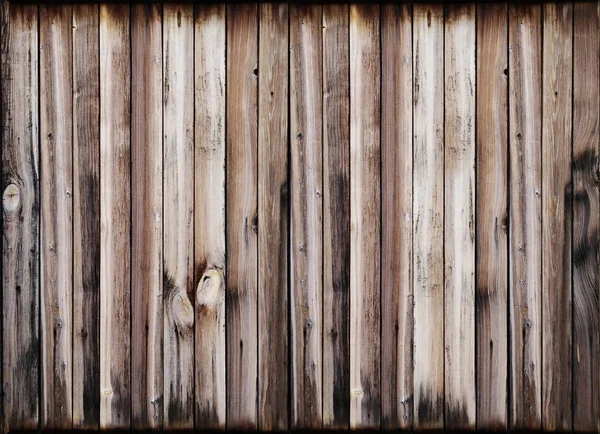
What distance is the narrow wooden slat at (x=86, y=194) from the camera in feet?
7.59

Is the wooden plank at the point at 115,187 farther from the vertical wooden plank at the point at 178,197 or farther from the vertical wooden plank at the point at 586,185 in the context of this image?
the vertical wooden plank at the point at 586,185

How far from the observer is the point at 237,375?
7.59 ft

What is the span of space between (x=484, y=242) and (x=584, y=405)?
776 mm

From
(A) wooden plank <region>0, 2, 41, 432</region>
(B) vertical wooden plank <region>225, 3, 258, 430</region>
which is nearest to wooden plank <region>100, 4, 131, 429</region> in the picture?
(A) wooden plank <region>0, 2, 41, 432</region>

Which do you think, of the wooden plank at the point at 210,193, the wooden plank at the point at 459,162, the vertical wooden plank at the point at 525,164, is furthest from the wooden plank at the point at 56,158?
the vertical wooden plank at the point at 525,164

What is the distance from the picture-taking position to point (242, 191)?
2299 millimetres

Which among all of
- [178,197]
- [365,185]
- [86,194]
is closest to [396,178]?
[365,185]

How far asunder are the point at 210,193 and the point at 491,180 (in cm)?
112

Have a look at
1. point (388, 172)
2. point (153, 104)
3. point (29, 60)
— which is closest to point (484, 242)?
point (388, 172)

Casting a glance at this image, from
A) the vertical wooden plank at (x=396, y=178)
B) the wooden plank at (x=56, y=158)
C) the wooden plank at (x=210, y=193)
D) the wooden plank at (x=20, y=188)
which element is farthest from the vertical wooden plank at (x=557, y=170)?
the wooden plank at (x=20, y=188)

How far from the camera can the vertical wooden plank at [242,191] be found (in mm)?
2297

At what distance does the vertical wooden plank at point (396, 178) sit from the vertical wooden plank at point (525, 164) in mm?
410

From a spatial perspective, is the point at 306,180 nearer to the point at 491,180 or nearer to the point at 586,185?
the point at 491,180

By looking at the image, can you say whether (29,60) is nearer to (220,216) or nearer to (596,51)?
(220,216)
